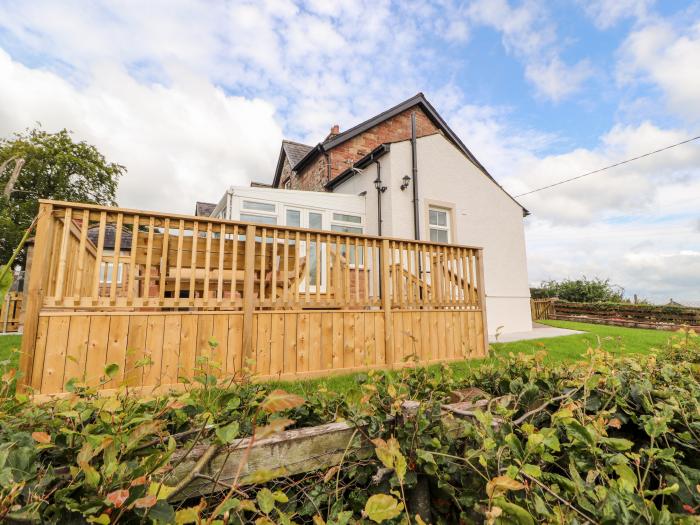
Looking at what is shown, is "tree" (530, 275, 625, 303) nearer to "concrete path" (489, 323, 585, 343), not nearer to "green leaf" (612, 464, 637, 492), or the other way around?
"concrete path" (489, 323, 585, 343)

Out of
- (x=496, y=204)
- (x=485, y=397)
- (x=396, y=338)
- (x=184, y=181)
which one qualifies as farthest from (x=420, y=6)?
(x=184, y=181)

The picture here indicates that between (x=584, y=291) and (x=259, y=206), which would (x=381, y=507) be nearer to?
(x=259, y=206)

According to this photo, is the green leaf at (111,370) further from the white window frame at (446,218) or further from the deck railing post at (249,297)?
the white window frame at (446,218)

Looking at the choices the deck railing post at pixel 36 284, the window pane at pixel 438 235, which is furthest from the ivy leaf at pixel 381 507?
the window pane at pixel 438 235

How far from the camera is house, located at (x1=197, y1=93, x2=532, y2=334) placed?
26.7 ft

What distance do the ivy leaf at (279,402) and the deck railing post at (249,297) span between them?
2981 mm

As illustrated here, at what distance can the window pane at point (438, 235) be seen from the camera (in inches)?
340

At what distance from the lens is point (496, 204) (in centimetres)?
959

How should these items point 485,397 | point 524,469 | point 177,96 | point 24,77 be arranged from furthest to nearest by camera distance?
point 24,77, point 177,96, point 485,397, point 524,469

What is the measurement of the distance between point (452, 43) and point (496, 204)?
4537 millimetres

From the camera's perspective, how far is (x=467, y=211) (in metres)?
9.08

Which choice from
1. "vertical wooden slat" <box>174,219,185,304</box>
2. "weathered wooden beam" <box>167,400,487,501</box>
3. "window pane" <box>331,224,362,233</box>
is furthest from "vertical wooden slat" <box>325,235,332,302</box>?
"window pane" <box>331,224,362,233</box>

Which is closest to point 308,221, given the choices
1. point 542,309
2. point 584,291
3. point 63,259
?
point 63,259

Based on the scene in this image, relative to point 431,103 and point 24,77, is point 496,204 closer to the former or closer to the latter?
point 431,103
